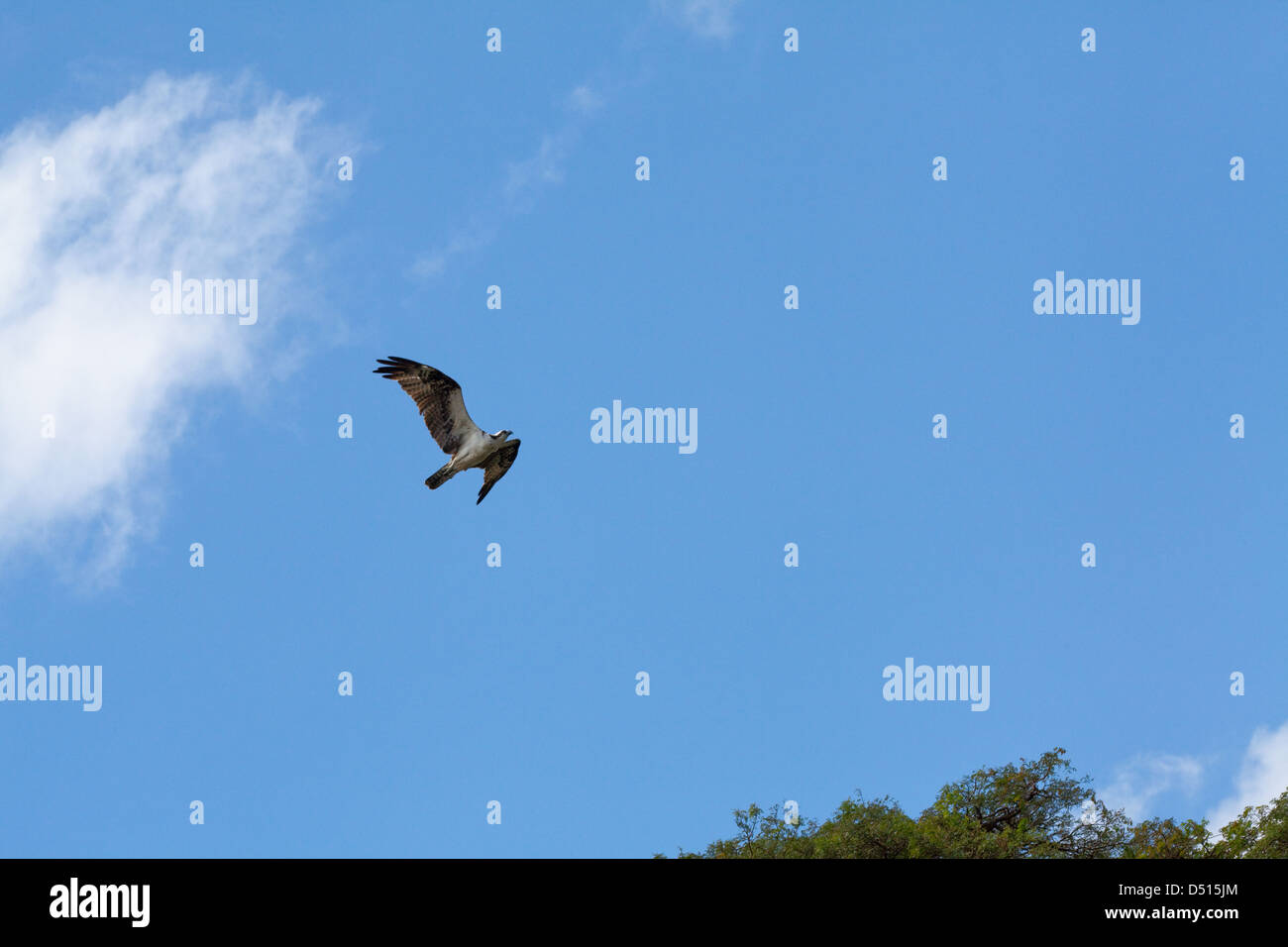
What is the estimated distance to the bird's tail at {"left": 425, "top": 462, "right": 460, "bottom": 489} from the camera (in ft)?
97.0

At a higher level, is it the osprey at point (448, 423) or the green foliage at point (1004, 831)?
the osprey at point (448, 423)

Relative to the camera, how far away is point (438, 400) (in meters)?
29.6

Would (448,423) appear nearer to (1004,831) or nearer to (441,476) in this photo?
(441,476)

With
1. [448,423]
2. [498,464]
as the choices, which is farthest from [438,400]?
[498,464]

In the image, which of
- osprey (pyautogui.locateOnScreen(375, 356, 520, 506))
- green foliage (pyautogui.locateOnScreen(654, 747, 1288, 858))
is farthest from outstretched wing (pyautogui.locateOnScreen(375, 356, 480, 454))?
green foliage (pyautogui.locateOnScreen(654, 747, 1288, 858))

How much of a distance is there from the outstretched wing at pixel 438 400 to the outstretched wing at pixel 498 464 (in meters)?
0.88

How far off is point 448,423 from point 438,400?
20.7 inches

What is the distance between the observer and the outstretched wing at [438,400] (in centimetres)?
2914

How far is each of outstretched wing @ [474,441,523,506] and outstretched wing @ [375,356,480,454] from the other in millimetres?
885

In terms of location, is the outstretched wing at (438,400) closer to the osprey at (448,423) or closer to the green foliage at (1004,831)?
the osprey at (448,423)

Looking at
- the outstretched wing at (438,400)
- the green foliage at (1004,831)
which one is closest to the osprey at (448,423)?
the outstretched wing at (438,400)
